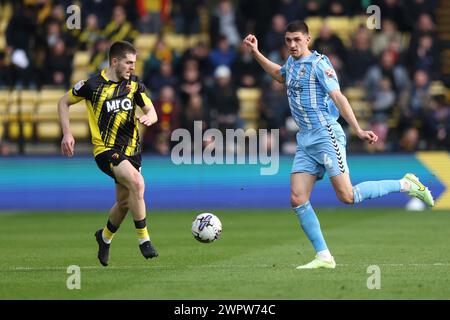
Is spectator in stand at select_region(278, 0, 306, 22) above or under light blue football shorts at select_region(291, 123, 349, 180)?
above

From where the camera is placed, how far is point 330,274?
10.4m

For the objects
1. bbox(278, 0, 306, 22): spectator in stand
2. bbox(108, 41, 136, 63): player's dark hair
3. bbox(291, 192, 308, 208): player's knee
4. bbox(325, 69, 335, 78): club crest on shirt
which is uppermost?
bbox(278, 0, 306, 22): spectator in stand

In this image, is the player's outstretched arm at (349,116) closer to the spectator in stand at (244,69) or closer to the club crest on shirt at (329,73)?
the club crest on shirt at (329,73)

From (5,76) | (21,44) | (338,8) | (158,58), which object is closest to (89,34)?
(21,44)

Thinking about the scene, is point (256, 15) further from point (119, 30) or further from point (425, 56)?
point (425, 56)

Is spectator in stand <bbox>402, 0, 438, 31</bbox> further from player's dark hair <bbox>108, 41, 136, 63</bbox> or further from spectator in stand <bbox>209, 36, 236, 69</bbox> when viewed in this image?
player's dark hair <bbox>108, 41, 136, 63</bbox>

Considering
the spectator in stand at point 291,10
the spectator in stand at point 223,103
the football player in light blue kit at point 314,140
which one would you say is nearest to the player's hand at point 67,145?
the football player in light blue kit at point 314,140

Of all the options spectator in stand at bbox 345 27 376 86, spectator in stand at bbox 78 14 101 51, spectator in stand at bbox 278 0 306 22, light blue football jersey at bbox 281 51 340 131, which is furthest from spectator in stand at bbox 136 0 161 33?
light blue football jersey at bbox 281 51 340 131

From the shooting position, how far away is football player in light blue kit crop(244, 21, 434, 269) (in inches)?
432

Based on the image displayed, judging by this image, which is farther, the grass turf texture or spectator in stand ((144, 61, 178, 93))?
spectator in stand ((144, 61, 178, 93))

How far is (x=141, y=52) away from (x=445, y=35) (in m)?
6.71

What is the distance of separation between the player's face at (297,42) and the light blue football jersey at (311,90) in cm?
12
